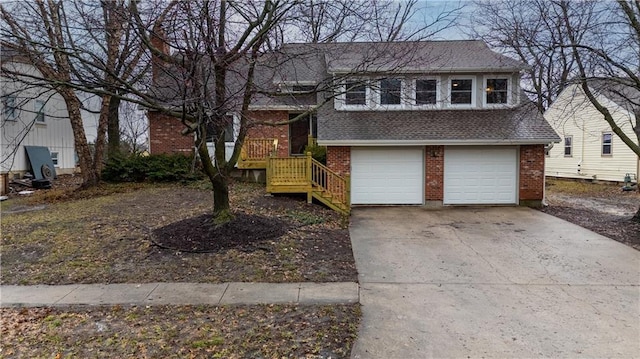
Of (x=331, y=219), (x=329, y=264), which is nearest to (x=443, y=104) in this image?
(x=331, y=219)

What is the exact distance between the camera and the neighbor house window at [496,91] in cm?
1345

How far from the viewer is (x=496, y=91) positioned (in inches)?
531

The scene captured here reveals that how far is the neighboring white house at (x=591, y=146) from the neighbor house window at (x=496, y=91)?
5.63m

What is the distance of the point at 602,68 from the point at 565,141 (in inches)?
635

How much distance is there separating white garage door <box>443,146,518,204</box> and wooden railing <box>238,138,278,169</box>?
630cm

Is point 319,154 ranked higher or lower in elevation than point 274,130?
lower

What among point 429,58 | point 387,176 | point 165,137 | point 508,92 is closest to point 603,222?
point 508,92

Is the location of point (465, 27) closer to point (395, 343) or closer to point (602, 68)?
point (602, 68)

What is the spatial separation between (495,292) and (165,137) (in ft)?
46.8

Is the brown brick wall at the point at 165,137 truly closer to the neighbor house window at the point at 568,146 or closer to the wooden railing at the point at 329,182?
the wooden railing at the point at 329,182

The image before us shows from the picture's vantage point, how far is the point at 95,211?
10.4 m

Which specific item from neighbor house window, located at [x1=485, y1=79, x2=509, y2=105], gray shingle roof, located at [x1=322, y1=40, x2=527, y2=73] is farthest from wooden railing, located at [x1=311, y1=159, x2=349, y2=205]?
neighbor house window, located at [x1=485, y1=79, x2=509, y2=105]

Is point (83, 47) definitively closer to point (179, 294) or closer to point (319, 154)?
point (179, 294)

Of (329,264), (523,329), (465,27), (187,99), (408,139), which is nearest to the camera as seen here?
(523,329)
